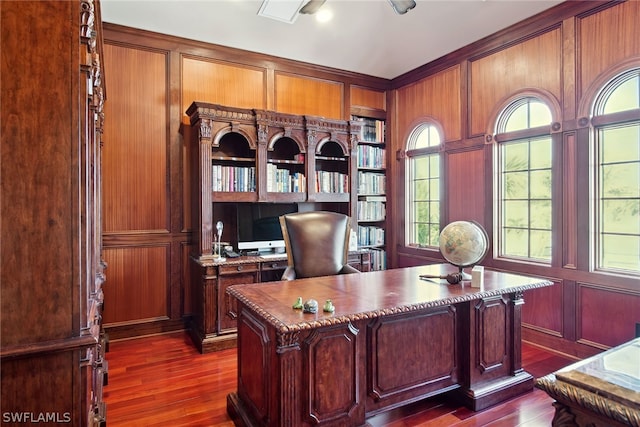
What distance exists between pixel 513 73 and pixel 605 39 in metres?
0.79

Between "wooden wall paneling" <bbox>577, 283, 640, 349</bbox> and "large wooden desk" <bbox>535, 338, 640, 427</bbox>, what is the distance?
100 inches

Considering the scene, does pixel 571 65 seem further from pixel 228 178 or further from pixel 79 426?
pixel 79 426

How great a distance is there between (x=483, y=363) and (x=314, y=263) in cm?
139

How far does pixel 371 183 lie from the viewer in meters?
4.97

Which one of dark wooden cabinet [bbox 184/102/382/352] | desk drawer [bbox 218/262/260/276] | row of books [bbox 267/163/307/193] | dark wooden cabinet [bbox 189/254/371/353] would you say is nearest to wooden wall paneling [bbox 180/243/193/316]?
dark wooden cabinet [bbox 184/102/382/352]

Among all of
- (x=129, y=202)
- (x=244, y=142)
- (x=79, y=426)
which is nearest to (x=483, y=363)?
(x=79, y=426)

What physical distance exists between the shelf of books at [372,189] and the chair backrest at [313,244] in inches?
68.7

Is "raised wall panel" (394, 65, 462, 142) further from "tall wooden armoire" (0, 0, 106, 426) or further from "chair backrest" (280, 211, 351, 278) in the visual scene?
"tall wooden armoire" (0, 0, 106, 426)

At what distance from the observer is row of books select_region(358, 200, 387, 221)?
4.88 meters

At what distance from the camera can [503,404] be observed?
2373mm

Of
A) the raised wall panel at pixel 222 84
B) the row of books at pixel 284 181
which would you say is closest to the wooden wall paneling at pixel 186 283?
the row of books at pixel 284 181

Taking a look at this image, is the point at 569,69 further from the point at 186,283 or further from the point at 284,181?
the point at 186,283

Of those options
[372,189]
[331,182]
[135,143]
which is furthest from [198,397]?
[372,189]

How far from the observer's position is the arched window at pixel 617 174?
9.42ft
